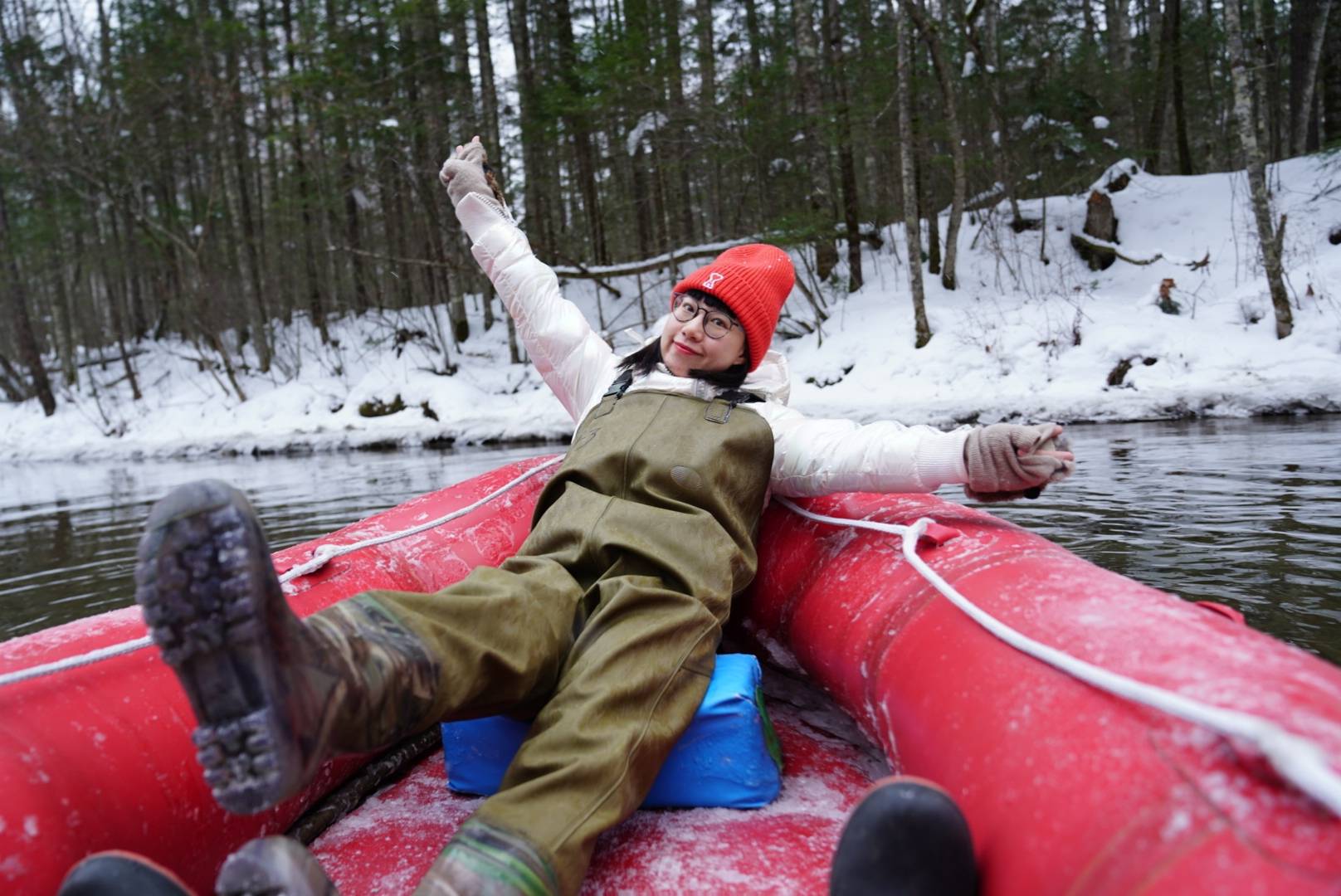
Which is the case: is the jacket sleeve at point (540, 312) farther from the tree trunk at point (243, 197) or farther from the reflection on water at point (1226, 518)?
the tree trunk at point (243, 197)

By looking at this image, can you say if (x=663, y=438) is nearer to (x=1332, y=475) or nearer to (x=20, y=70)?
(x=1332, y=475)

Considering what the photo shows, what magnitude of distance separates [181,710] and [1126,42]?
18565 mm

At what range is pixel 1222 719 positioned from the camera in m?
0.85

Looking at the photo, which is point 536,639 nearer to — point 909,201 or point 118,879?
point 118,879

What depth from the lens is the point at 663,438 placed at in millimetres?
2000

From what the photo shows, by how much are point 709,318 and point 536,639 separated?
1088 mm

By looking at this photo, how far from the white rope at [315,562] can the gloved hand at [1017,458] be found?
134 cm

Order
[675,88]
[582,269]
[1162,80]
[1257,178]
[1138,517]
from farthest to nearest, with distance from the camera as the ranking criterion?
[1162,80]
[675,88]
[582,269]
[1257,178]
[1138,517]

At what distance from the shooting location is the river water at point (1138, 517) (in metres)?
2.85

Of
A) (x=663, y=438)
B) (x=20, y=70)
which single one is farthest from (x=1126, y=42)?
(x=20, y=70)

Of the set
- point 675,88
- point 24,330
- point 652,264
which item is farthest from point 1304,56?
point 24,330

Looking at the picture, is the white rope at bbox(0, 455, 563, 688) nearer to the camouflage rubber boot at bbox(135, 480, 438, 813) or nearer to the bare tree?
the camouflage rubber boot at bbox(135, 480, 438, 813)

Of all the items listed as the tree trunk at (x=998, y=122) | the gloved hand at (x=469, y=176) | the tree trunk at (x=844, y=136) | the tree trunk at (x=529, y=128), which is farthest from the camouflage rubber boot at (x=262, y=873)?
the tree trunk at (x=998, y=122)

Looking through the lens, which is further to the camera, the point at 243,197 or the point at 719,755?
the point at 243,197
